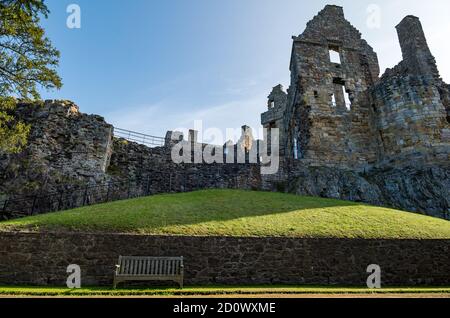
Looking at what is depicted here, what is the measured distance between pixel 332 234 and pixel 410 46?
2193 cm

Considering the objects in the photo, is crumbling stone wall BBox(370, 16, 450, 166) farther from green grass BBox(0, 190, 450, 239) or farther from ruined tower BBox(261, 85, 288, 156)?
ruined tower BBox(261, 85, 288, 156)

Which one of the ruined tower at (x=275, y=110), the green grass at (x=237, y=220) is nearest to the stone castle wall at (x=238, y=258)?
the green grass at (x=237, y=220)

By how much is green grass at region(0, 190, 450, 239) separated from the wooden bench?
3.72 feet

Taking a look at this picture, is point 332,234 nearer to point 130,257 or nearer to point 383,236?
point 383,236

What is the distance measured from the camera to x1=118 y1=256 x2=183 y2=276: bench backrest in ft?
30.0

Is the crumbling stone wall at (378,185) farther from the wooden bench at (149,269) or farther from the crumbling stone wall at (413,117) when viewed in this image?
the wooden bench at (149,269)

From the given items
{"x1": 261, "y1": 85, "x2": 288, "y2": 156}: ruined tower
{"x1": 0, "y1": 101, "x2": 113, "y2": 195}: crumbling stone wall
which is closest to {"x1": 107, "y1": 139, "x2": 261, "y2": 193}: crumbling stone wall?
{"x1": 0, "y1": 101, "x2": 113, "y2": 195}: crumbling stone wall

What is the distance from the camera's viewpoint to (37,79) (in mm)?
13578

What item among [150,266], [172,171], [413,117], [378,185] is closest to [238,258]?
[150,266]

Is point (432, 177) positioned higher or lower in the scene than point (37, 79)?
lower

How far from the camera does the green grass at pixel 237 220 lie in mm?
10688

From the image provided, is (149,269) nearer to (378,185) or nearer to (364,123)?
(378,185)
